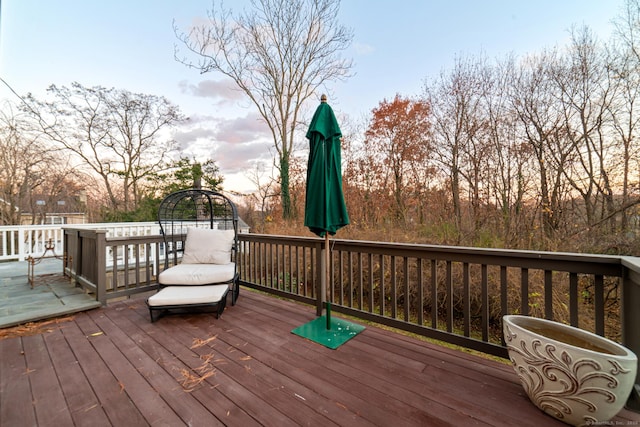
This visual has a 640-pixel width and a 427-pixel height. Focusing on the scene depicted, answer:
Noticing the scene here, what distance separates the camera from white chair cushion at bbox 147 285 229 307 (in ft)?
9.14

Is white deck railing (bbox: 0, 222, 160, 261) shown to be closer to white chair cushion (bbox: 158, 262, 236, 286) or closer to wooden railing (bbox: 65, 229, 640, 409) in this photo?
wooden railing (bbox: 65, 229, 640, 409)

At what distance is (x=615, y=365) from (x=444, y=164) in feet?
17.5

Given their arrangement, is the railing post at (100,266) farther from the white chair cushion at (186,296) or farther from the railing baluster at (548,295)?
the railing baluster at (548,295)

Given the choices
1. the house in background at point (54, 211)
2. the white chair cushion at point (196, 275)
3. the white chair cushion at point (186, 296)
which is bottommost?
the white chair cushion at point (186, 296)

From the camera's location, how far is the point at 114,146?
10328mm

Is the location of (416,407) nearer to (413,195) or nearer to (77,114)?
(413,195)

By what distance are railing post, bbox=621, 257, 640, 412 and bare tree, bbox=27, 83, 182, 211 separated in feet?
44.1

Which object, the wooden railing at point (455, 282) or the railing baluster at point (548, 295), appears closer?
the wooden railing at point (455, 282)

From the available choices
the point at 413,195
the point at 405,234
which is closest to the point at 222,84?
the point at 413,195

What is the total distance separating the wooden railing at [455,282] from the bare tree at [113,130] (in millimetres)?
7074

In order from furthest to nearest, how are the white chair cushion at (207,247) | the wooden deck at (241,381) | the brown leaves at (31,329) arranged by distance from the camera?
the white chair cushion at (207,247) → the brown leaves at (31,329) → the wooden deck at (241,381)

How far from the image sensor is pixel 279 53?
8.38m

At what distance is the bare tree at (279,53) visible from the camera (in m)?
7.72

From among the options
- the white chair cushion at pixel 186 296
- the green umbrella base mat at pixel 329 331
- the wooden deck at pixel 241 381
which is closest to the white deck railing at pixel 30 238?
the white chair cushion at pixel 186 296
